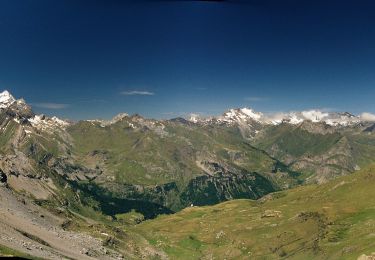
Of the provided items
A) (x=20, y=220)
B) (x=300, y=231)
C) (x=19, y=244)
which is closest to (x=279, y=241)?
(x=300, y=231)

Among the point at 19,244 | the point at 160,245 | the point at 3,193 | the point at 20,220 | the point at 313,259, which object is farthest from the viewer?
the point at 160,245

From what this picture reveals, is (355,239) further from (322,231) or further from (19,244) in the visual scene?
(19,244)

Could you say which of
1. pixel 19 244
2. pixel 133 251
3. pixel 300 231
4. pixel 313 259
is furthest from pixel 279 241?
pixel 19 244

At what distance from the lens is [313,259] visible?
494ft

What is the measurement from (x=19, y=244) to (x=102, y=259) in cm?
3642

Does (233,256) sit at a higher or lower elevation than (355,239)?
lower

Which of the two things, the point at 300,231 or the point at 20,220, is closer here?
the point at 20,220

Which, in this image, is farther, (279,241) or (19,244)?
(279,241)

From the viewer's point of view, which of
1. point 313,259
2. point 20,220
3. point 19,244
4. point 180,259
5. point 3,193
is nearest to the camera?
point 19,244

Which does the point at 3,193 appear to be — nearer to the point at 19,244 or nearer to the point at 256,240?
the point at 19,244

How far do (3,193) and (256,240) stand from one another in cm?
11147

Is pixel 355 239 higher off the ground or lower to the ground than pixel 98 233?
higher

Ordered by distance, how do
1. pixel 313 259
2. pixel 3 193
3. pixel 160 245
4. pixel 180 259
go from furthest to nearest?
pixel 160 245 → pixel 180 259 → pixel 313 259 → pixel 3 193

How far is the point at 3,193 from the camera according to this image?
123438mm
